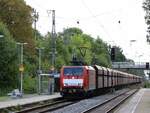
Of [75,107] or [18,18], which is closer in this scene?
[75,107]

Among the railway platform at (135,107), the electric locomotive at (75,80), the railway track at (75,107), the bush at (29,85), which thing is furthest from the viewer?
the bush at (29,85)

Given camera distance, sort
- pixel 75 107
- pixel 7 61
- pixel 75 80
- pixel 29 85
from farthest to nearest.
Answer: pixel 29 85 < pixel 7 61 < pixel 75 80 < pixel 75 107

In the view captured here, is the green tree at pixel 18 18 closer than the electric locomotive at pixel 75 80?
No

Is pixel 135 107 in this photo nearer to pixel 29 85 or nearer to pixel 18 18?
pixel 29 85

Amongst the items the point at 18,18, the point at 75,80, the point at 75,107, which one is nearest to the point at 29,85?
the point at 18,18

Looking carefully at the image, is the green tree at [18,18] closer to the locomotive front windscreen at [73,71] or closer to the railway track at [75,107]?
the locomotive front windscreen at [73,71]

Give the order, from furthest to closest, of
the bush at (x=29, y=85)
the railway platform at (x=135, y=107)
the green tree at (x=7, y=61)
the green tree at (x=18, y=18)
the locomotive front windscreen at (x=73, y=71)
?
the green tree at (x=18, y=18)
the bush at (x=29, y=85)
the green tree at (x=7, y=61)
the locomotive front windscreen at (x=73, y=71)
the railway platform at (x=135, y=107)

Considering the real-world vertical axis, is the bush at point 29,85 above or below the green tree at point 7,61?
below

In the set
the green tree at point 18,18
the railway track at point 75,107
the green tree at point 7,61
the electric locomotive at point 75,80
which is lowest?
the railway track at point 75,107

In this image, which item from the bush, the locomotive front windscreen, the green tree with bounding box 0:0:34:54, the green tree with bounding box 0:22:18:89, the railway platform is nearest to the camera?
the railway platform

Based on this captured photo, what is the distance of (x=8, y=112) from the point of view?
2988 cm

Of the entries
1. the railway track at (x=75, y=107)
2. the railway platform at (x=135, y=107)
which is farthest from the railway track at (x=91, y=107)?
the railway platform at (x=135, y=107)

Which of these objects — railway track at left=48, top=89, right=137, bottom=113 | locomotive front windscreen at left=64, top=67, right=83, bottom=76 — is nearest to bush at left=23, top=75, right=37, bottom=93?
locomotive front windscreen at left=64, top=67, right=83, bottom=76

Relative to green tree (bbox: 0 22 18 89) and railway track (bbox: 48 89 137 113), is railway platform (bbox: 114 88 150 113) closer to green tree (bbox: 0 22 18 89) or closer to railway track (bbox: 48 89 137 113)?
railway track (bbox: 48 89 137 113)
